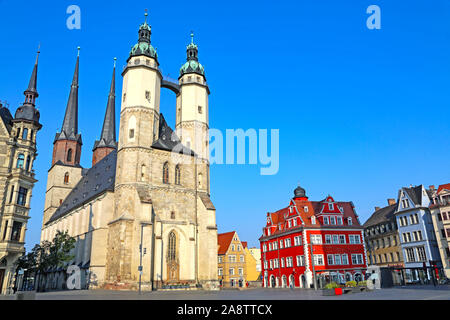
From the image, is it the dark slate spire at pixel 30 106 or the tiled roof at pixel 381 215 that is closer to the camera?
the dark slate spire at pixel 30 106

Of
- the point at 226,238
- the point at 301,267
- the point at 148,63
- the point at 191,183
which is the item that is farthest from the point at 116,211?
the point at 226,238

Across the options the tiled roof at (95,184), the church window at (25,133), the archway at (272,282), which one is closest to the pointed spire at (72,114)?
the tiled roof at (95,184)

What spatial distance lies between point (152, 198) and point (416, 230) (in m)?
38.4

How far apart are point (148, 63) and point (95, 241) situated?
22256 mm

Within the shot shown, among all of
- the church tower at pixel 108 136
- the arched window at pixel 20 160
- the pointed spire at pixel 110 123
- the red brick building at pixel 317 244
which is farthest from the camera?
the pointed spire at pixel 110 123

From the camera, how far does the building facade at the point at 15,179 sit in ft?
97.6

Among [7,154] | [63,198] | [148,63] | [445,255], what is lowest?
[445,255]

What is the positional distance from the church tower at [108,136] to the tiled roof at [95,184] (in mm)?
9884

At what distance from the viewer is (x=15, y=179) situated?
31.0m

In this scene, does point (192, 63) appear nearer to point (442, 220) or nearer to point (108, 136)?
point (108, 136)

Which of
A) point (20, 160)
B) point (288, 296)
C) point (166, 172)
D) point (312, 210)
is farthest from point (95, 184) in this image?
point (288, 296)

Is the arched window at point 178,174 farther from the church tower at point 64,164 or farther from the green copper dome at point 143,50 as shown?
the church tower at point 64,164

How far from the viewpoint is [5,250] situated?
29188 mm
